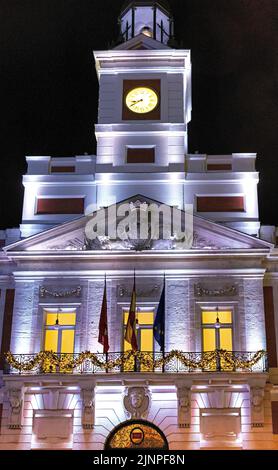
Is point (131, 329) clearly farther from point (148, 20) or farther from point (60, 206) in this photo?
point (148, 20)

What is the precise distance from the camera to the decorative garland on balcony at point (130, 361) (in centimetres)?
2547

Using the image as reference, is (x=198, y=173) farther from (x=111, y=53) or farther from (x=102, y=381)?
(x=102, y=381)

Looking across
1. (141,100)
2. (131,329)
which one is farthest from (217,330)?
(141,100)

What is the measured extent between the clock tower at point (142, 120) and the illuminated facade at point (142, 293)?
4cm

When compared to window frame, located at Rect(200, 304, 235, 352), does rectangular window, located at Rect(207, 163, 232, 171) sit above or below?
above

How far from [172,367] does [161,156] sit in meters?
8.62

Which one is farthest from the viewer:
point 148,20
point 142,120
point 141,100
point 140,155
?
point 148,20

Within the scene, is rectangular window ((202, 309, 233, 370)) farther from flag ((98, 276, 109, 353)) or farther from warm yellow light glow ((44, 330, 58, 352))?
warm yellow light glow ((44, 330, 58, 352))

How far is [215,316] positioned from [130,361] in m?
3.48

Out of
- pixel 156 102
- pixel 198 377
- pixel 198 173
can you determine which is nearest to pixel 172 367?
pixel 198 377

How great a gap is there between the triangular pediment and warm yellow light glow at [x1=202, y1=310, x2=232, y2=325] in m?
11.5

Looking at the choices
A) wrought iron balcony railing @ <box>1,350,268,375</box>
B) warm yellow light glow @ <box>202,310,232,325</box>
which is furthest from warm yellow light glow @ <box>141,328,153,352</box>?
warm yellow light glow @ <box>202,310,232,325</box>

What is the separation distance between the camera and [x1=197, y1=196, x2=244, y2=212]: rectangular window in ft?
96.2

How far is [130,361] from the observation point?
2566cm
